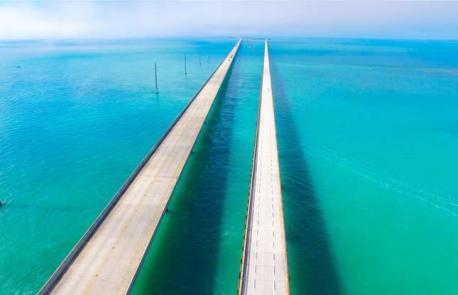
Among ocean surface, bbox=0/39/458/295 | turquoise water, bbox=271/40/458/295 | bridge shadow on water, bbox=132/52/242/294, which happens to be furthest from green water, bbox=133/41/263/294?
turquoise water, bbox=271/40/458/295

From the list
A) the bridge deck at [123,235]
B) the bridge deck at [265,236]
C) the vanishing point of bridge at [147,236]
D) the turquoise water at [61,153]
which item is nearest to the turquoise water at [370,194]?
the bridge deck at [265,236]

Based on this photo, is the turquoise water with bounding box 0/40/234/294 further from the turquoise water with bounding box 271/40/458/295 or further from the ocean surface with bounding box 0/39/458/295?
the turquoise water with bounding box 271/40/458/295

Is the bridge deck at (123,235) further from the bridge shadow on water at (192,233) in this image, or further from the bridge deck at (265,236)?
the bridge deck at (265,236)

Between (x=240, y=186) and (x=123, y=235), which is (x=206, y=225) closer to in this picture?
(x=123, y=235)

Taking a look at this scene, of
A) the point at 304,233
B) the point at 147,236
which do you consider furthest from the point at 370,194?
the point at 147,236

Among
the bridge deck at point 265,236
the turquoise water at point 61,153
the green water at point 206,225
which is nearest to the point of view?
the bridge deck at point 265,236

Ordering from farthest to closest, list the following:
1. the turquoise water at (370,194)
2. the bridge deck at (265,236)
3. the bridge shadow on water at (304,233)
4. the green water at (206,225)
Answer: the turquoise water at (370,194) < the bridge shadow on water at (304,233) < the green water at (206,225) < the bridge deck at (265,236)

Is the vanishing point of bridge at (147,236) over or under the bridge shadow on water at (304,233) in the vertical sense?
over
